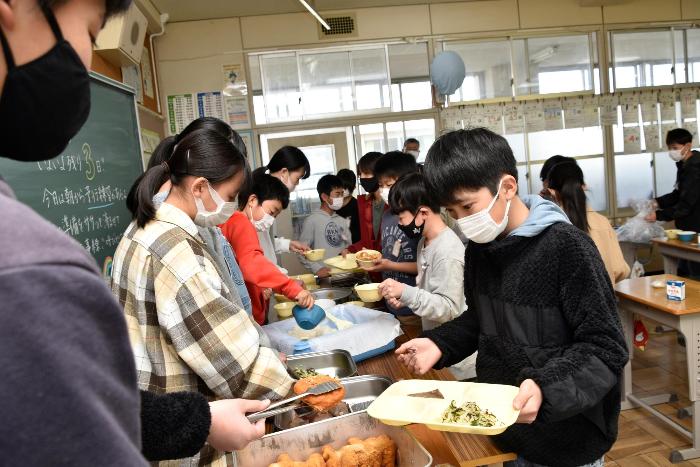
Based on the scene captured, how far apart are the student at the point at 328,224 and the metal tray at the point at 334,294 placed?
146 centimetres

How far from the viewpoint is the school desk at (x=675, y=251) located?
4035 mm

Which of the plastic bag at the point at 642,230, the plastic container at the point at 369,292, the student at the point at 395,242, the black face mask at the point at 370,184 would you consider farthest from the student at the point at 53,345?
the plastic bag at the point at 642,230

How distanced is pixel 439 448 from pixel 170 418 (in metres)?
0.83

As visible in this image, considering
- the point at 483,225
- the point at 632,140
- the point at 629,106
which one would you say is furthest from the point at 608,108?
the point at 483,225

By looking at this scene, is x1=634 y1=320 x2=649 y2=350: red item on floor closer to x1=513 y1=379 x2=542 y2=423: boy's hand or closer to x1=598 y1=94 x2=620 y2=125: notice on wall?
x1=513 y1=379 x2=542 y2=423: boy's hand

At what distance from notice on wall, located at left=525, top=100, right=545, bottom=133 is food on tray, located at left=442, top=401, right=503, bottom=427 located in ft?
17.7

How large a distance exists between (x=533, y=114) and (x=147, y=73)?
4388mm

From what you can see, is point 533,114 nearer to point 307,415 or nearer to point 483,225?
point 483,225

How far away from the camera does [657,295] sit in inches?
115

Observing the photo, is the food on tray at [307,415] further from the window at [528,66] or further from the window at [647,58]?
the window at [647,58]

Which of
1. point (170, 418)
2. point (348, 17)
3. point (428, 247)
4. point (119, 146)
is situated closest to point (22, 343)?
point (170, 418)

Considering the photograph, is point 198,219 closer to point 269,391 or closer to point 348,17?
point 269,391

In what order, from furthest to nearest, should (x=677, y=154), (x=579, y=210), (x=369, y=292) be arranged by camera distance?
(x=677, y=154) < (x=579, y=210) < (x=369, y=292)

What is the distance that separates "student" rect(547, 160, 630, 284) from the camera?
300 cm
